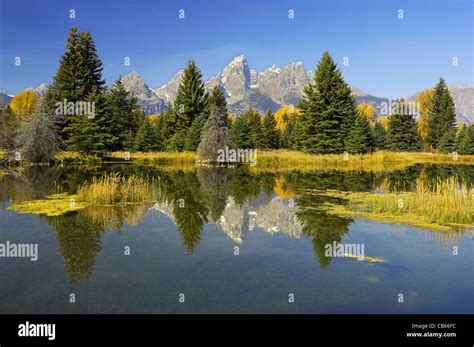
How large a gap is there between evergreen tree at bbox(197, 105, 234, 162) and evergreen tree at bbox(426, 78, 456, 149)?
4093 centimetres

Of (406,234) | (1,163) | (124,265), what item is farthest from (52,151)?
(406,234)

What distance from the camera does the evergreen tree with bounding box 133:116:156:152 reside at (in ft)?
155

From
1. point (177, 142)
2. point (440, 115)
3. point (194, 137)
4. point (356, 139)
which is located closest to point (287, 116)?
point (440, 115)

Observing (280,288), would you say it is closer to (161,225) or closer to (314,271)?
(314,271)

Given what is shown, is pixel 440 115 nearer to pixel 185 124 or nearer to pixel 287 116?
pixel 287 116

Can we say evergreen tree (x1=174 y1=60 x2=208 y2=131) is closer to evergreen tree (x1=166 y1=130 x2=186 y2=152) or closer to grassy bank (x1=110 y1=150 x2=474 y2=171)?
evergreen tree (x1=166 y1=130 x2=186 y2=152)

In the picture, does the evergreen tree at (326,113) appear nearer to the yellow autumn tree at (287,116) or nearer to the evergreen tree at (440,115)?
the yellow autumn tree at (287,116)

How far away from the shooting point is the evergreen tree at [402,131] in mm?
52062

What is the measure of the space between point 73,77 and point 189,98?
1467cm

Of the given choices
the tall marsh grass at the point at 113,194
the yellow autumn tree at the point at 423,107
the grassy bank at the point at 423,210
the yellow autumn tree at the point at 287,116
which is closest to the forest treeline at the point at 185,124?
the yellow autumn tree at the point at 287,116

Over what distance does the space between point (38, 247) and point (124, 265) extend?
263cm

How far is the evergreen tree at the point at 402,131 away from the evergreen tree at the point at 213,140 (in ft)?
91.9

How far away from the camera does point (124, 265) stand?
26.0 ft

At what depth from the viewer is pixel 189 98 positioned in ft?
166
